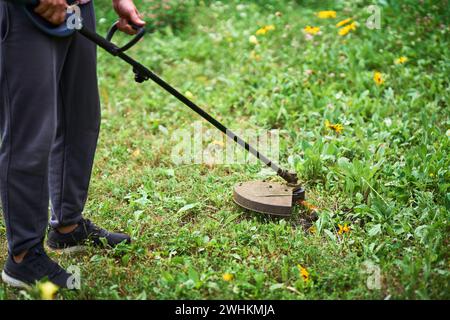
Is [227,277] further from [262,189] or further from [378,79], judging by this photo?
[378,79]

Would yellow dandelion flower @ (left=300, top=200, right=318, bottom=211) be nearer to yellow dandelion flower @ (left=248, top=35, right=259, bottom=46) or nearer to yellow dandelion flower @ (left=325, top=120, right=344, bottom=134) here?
yellow dandelion flower @ (left=325, top=120, right=344, bottom=134)

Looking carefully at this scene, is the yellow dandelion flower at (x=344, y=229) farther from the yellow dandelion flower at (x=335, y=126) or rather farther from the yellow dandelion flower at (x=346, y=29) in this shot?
the yellow dandelion flower at (x=346, y=29)

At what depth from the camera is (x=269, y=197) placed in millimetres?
3266

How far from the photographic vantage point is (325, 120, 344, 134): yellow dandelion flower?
3.84 m

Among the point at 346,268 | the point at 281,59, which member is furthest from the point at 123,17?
the point at 281,59

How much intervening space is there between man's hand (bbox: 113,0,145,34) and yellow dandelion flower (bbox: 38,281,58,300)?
1244mm

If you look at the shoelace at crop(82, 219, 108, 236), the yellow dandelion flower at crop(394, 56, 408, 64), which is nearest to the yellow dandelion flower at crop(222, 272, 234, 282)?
the shoelace at crop(82, 219, 108, 236)

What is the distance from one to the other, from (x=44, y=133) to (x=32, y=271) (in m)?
0.63

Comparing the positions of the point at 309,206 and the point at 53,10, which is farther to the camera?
the point at 309,206

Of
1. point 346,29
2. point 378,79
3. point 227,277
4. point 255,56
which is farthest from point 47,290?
point 346,29

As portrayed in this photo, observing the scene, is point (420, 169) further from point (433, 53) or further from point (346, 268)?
point (433, 53)

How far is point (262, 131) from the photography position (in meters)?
4.34

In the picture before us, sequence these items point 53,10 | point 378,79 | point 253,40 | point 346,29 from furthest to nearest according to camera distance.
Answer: point 253,40
point 346,29
point 378,79
point 53,10

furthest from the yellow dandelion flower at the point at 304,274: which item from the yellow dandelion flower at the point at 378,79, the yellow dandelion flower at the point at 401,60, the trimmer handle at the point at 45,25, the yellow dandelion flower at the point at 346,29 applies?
the yellow dandelion flower at the point at 346,29
